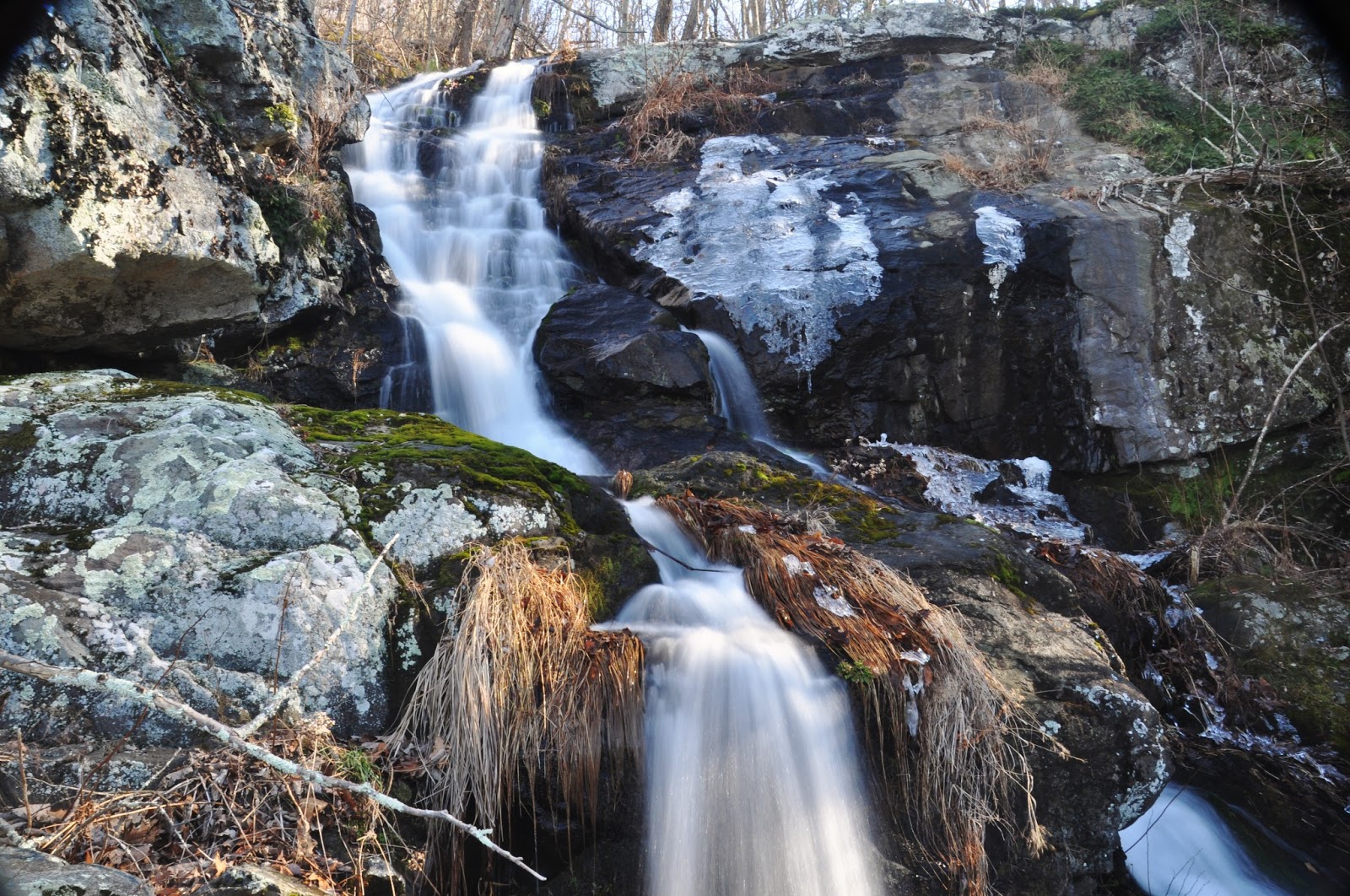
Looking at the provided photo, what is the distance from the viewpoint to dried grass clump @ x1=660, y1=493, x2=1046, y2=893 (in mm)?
3352

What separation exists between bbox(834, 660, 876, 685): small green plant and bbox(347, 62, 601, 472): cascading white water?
343 cm

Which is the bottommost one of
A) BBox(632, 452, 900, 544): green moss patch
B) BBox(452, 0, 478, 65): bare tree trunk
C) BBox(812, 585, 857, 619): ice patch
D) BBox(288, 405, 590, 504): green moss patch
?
BBox(812, 585, 857, 619): ice patch

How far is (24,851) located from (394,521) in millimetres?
1866

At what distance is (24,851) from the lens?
6.38 feet

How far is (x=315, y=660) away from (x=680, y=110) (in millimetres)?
10287

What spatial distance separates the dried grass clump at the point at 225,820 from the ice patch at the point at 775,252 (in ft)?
19.2

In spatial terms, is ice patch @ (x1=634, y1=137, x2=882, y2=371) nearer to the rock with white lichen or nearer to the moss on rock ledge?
the moss on rock ledge

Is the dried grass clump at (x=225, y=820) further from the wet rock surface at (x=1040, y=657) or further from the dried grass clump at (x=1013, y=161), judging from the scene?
the dried grass clump at (x=1013, y=161)

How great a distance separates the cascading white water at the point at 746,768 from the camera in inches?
124

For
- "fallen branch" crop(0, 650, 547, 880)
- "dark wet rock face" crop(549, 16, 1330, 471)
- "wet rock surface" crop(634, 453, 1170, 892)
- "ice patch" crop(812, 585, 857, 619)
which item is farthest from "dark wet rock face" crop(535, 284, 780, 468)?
"fallen branch" crop(0, 650, 547, 880)

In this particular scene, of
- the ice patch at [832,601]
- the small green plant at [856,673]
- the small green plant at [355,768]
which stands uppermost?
the ice patch at [832,601]

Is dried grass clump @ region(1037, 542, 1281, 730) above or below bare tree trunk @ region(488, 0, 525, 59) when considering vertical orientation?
below

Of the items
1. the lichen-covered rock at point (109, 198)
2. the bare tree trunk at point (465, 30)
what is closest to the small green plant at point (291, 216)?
the lichen-covered rock at point (109, 198)

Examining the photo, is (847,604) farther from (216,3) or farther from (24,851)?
(216,3)
